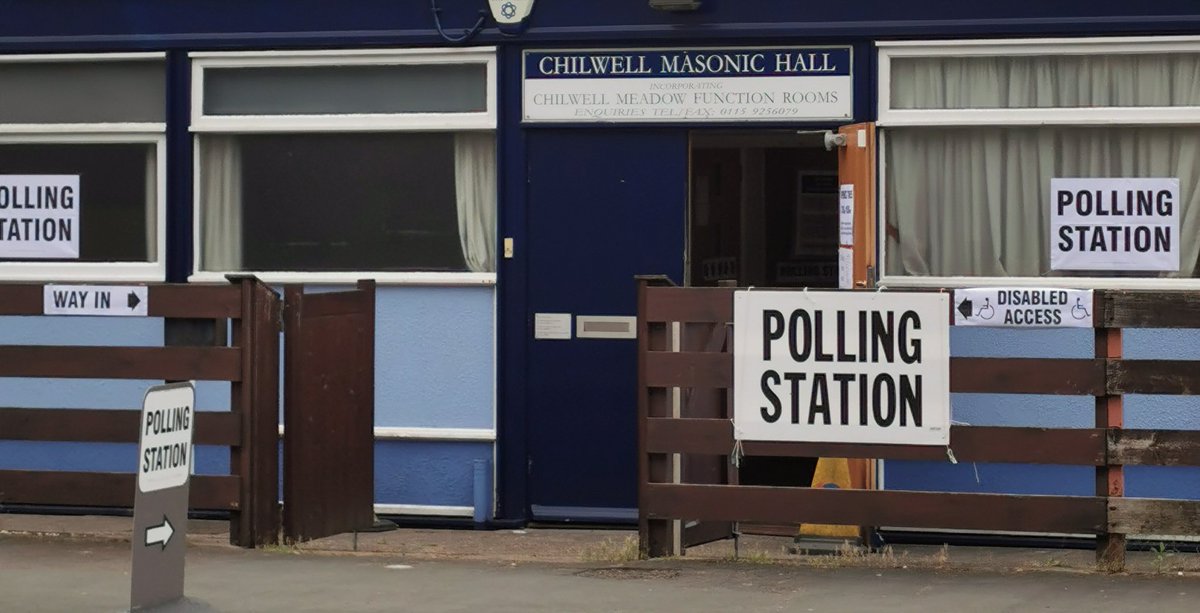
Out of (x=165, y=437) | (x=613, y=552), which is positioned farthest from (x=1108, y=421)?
(x=165, y=437)

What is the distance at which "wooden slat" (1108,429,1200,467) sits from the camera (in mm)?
8602

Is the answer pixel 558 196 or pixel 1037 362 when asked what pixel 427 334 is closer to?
pixel 558 196

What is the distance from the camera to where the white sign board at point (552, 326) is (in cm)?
1106

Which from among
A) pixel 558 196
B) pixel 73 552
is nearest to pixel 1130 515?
pixel 558 196

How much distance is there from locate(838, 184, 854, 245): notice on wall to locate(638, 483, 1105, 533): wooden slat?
6.25ft

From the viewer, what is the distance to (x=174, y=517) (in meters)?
7.34

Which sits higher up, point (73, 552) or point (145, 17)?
point (145, 17)

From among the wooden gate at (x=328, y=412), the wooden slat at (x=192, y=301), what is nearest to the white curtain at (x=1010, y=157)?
the wooden gate at (x=328, y=412)

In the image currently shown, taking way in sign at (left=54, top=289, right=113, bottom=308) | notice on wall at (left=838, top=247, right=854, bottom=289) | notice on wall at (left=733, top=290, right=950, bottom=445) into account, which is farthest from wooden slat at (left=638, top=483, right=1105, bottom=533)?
way in sign at (left=54, top=289, right=113, bottom=308)

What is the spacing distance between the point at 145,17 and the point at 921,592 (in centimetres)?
609

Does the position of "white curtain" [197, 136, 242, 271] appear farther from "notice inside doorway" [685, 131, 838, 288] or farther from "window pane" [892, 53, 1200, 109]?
"window pane" [892, 53, 1200, 109]

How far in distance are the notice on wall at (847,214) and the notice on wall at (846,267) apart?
5 cm

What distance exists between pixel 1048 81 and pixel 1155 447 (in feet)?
8.88

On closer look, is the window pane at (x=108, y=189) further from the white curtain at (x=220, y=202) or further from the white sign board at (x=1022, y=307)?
the white sign board at (x=1022, y=307)
